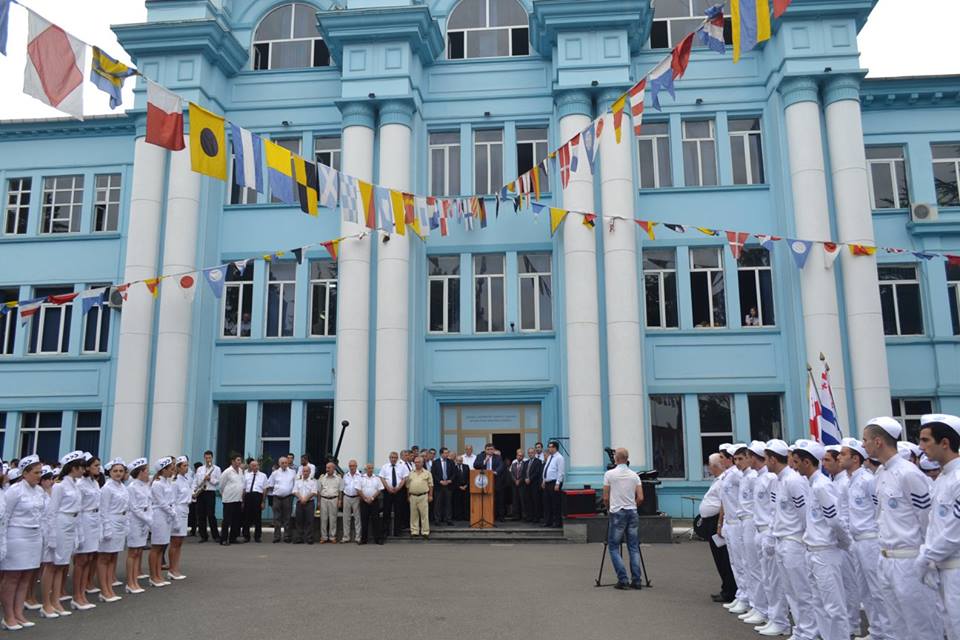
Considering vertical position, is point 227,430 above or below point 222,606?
above

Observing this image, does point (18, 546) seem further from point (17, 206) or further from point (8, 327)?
point (17, 206)

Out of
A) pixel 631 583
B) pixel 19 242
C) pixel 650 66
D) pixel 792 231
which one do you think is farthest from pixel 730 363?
pixel 19 242

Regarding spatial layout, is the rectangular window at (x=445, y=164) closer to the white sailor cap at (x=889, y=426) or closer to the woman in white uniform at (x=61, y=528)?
the woman in white uniform at (x=61, y=528)

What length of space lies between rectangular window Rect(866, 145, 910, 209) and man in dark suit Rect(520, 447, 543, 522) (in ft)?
40.1

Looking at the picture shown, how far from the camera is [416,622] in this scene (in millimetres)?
9234

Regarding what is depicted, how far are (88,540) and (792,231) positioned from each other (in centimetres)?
1784

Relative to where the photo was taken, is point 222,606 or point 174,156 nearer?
point 222,606

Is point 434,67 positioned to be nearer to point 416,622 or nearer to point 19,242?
point 19,242

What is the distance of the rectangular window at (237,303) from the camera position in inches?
904

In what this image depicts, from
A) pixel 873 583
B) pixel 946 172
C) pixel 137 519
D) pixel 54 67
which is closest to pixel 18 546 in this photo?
pixel 137 519

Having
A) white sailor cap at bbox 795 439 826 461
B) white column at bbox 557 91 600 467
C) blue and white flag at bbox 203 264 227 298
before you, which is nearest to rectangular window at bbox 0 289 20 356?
blue and white flag at bbox 203 264 227 298

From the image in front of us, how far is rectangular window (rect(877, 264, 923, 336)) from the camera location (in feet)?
72.2

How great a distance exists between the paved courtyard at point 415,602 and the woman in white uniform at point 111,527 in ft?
1.30

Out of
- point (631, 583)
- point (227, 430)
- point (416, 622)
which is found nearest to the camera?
point (416, 622)
